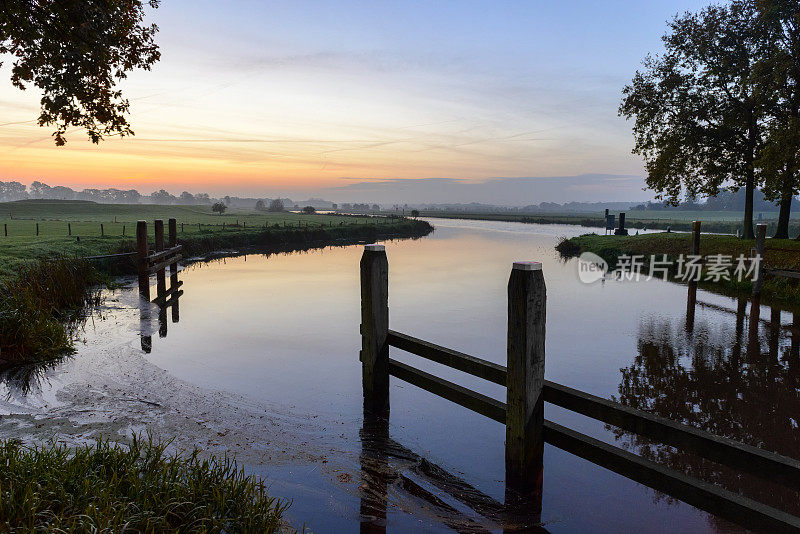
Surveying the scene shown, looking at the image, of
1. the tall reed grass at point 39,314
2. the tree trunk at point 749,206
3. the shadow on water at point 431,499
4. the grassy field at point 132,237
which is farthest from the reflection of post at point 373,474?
the tree trunk at point 749,206

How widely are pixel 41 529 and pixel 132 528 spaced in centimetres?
64

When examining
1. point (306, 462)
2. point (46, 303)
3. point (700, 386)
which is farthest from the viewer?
point (46, 303)

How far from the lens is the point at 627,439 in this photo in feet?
25.8

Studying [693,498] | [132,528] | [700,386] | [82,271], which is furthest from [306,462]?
[82,271]

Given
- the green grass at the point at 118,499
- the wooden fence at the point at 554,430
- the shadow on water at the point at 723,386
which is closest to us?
the green grass at the point at 118,499

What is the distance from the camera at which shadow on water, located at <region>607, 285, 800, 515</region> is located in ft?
23.5

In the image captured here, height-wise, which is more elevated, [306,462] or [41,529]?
[41,529]

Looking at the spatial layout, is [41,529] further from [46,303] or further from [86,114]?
[46,303]

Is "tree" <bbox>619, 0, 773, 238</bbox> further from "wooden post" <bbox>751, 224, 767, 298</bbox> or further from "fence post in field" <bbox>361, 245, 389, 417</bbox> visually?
"fence post in field" <bbox>361, 245, 389, 417</bbox>

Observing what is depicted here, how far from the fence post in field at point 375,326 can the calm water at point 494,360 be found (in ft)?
1.75

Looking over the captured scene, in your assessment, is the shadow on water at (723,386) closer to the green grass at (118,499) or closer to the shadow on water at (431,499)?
the shadow on water at (431,499)

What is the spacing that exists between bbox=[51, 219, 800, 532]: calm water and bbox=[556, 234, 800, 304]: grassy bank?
188 centimetres

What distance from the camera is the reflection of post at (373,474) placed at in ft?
18.6

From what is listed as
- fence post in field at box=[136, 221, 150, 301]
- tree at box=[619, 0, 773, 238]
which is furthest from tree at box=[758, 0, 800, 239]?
fence post in field at box=[136, 221, 150, 301]
